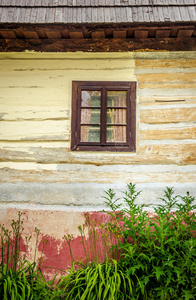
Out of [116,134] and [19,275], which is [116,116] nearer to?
[116,134]

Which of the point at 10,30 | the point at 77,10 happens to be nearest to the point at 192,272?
the point at 77,10

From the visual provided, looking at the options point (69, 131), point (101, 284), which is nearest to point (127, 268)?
point (101, 284)

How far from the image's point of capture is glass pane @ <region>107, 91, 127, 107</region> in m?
4.56

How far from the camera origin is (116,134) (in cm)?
450

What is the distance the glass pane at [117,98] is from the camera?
4.56 m

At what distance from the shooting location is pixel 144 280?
333cm

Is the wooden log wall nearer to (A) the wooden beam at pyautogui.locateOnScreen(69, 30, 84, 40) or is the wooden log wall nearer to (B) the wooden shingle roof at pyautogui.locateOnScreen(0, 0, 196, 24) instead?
(A) the wooden beam at pyautogui.locateOnScreen(69, 30, 84, 40)

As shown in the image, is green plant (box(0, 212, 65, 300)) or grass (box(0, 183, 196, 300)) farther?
green plant (box(0, 212, 65, 300))

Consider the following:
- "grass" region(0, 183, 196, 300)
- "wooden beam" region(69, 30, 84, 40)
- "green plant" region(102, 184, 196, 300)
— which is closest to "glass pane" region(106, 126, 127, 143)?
→ "grass" region(0, 183, 196, 300)

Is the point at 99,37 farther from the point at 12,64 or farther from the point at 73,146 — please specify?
the point at 73,146

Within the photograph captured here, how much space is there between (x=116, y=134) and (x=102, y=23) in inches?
61.3

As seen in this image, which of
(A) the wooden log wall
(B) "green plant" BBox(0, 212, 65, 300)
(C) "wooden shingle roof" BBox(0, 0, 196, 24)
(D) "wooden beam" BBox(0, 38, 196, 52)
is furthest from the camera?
(D) "wooden beam" BBox(0, 38, 196, 52)

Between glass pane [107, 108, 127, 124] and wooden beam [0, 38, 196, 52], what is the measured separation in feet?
3.14

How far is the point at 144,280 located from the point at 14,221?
2.00 m
